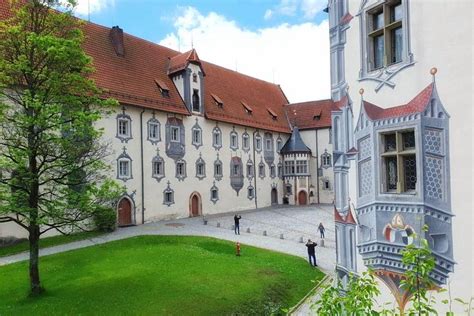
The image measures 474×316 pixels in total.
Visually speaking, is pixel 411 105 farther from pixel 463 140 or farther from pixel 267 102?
pixel 267 102

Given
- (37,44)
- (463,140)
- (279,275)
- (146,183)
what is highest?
(37,44)

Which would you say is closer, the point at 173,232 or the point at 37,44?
the point at 37,44

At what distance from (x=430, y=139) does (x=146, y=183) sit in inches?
905

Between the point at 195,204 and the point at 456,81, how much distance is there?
26.6 meters

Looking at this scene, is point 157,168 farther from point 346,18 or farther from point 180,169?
point 346,18

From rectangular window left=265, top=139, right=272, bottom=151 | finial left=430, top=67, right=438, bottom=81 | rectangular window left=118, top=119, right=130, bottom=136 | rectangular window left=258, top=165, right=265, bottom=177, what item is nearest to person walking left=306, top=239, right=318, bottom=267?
finial left=430, top=67, right=438, bottom=81

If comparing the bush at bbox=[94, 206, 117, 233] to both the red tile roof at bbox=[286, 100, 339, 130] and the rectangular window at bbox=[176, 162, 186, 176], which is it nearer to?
the rectangular window at bbox=[176, 162, 186, 176]

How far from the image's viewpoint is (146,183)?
88.1 ft

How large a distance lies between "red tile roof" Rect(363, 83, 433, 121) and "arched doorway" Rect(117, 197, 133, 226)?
2116cm

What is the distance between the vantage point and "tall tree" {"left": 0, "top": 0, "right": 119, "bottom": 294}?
37.7ft

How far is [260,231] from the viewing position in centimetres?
2477

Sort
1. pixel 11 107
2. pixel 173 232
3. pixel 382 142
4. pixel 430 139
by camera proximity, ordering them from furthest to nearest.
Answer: pixel 173 232 < pixel 11 107 < pixel 382 142 < pixel 430 139

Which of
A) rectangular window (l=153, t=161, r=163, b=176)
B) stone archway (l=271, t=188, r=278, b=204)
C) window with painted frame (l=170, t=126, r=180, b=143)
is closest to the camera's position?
rectangular window (l=153, t=161, r=163, b=176)

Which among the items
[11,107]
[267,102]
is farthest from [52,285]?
[267,102]
